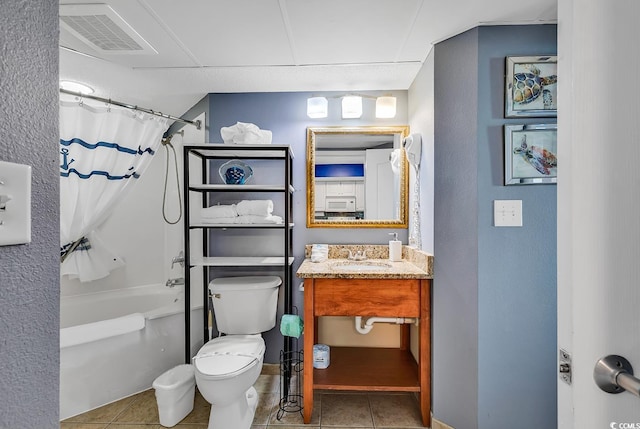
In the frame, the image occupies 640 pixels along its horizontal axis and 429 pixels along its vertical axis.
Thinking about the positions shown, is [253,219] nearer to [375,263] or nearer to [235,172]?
[235,172]

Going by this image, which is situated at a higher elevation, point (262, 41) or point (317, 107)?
point (262, 41)

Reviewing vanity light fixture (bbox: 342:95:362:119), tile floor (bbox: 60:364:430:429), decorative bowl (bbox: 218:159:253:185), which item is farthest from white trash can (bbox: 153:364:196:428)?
vanity light fixture (bbox: 342:95:362:119)

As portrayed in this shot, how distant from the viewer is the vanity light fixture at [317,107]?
2.21 metres

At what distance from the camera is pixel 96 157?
1.94 meters

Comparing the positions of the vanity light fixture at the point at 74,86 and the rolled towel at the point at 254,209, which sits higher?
the vanity light fixture at the point at 74,86

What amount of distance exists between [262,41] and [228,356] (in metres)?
1.70

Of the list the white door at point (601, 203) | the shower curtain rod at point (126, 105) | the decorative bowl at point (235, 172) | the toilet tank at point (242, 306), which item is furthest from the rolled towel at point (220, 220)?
the white door at point (601, 203)

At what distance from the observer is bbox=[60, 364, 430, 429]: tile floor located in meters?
1.77

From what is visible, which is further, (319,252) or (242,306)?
(319,252)

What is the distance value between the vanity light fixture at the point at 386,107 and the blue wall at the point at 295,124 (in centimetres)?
14

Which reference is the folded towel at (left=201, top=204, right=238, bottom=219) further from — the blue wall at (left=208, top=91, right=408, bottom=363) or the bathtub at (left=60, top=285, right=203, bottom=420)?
the bathtub at (left=60, top=285, right=203, bottom=420)

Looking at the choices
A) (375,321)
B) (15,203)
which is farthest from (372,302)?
(15,203)

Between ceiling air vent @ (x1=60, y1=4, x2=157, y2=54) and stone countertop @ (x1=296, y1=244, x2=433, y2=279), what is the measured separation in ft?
5.00

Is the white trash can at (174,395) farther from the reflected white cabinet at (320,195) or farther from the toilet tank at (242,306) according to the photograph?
the reflected white cabinet at (320,195)
